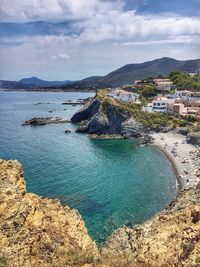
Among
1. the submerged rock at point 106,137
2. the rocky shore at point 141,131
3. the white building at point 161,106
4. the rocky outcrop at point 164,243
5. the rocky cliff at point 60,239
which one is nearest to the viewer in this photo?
the rocky cliff at point 60,239

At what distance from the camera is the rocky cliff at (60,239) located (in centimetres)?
1310

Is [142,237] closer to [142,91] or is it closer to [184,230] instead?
[184,230]

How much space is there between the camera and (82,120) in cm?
11700

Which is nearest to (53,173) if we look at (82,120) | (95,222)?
(95,222)

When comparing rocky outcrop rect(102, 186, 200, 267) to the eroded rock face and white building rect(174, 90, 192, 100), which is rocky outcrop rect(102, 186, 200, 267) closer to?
the eroded rock face

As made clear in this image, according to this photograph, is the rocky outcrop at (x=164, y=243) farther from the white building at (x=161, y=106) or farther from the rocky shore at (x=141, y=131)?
the white building at (x=161, y=106)

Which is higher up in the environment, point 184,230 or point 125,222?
point 184,230

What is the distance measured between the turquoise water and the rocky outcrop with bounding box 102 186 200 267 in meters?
12.5

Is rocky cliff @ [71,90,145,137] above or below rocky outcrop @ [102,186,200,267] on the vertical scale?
below

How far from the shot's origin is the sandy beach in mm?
53197

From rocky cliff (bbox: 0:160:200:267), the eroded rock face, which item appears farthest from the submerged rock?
the eroded rock face

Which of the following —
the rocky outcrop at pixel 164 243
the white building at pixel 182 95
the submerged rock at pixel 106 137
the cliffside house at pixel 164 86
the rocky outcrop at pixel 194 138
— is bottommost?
the submerged rock at pixel 106 137

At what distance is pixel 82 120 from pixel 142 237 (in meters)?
96.4

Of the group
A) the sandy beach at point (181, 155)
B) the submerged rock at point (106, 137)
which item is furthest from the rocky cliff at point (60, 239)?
the submerged rock at point (106, 137)
